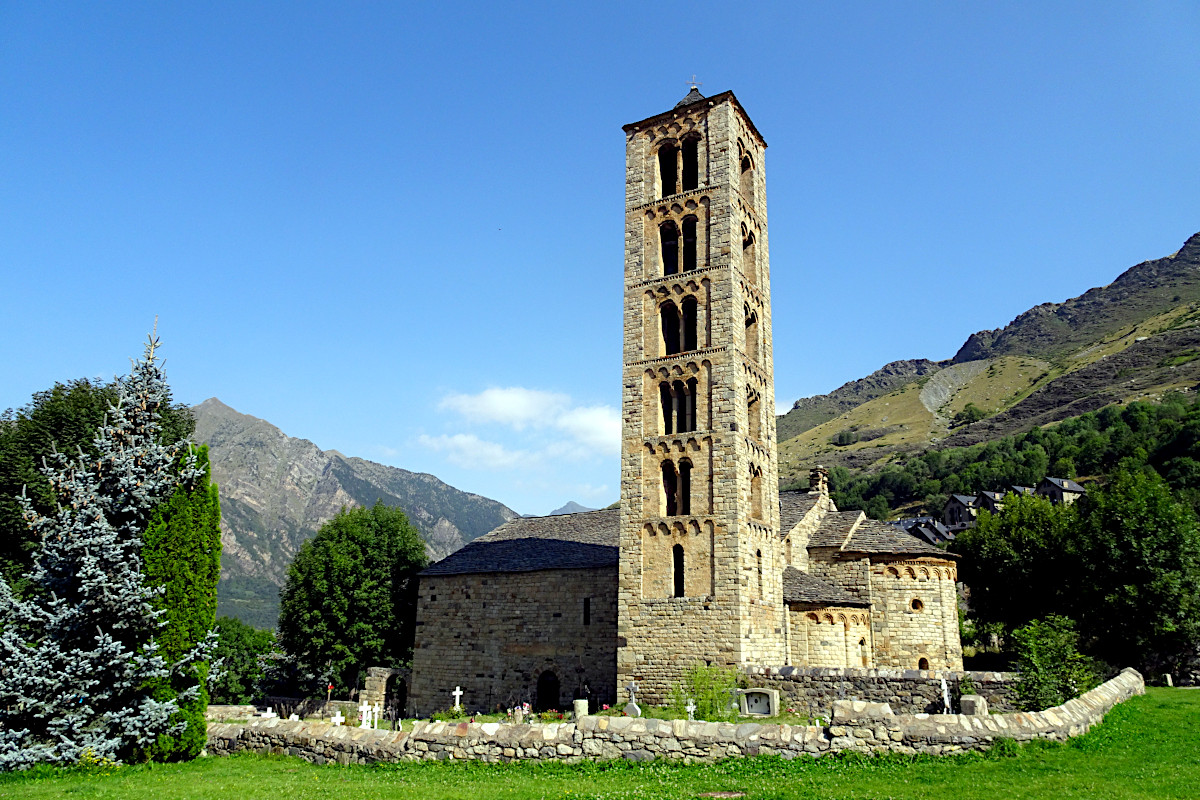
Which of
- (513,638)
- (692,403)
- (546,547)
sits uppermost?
(692,403)

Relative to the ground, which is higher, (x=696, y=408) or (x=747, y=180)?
(x=747, y=180)

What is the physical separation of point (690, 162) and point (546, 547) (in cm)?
1754

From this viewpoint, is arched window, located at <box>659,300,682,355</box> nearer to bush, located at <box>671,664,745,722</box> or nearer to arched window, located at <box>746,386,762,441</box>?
arched window, located at <box>746,386,762,441</box>

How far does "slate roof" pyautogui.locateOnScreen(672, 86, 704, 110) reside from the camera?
31.2 meters

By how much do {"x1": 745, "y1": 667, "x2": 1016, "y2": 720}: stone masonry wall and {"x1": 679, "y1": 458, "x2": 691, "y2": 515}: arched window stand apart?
586 cm

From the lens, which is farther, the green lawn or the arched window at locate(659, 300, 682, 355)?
the arched window at locate(659, 300, 682, 355)

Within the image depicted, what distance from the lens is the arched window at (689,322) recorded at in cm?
2889

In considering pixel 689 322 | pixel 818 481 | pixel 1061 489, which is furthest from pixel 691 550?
pixel 1061 489

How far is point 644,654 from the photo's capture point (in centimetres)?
2577

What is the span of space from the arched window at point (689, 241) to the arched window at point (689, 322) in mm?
1726

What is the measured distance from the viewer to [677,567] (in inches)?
→ 1050

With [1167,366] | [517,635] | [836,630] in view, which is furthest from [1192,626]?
[1167,366]

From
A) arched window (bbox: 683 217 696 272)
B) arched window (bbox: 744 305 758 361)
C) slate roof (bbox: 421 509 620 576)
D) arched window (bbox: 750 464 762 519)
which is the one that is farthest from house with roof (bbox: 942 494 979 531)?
arched window (bbox: 683 217 696 272)

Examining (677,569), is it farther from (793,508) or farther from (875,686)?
(793,508)
